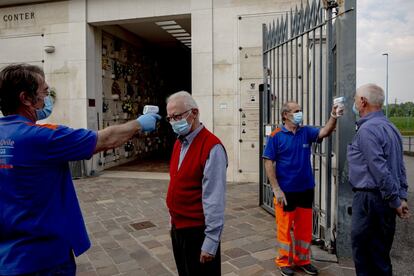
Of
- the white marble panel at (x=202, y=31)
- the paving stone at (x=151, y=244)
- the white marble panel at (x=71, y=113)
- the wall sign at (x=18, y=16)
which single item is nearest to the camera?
the paving stone at (x=151, y=244)

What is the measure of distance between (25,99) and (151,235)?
3.38m

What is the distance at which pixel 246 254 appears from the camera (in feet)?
13.6

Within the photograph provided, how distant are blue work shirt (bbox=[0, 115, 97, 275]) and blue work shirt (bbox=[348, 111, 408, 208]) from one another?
6.83 ft

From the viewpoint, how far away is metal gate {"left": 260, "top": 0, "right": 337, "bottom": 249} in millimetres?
4051

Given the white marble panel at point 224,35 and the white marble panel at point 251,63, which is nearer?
the white marble panel at point 251,63

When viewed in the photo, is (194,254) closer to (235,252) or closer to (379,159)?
(379,159)

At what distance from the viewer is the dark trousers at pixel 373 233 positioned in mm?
2820

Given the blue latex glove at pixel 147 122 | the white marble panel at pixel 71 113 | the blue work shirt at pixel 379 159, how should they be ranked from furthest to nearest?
the white marble panel at pixel 71 113
the blue work shirt at pixel 379 159
the blue latex glove at pixel 147 122

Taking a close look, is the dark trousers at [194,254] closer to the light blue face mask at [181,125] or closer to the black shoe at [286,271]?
the light blue face mask at [181,125]

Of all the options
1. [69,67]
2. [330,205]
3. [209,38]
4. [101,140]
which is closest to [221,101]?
[209,38]

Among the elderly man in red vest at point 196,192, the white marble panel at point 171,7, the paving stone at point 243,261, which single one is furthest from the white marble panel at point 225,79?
the elderly man in red vest at point 196,192

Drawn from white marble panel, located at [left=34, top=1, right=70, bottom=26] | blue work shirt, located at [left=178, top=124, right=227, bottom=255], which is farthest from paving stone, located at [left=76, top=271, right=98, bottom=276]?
white marble panel, located at [left=34, top=1, right=70, bottom=26]

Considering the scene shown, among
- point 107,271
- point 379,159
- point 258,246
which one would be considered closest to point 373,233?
point 379,159

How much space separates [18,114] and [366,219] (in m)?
2.58
